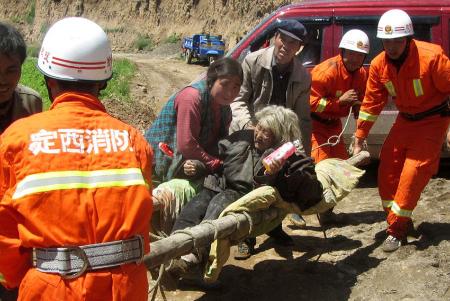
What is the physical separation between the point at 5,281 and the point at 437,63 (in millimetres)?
3559

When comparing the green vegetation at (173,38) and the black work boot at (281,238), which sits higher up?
the black work boot at (281,238)

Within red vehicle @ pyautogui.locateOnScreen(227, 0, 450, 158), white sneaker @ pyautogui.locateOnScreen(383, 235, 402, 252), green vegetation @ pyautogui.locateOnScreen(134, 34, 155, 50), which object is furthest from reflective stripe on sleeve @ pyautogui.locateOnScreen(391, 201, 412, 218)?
green vegetation @ pyautogui.locateOnScreen(134, 34, 155, 50)

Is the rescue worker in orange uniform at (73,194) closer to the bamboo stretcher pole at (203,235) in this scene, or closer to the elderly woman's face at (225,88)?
the bamboo stretcher pole at (203,235)

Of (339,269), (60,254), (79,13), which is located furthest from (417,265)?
(79,13)

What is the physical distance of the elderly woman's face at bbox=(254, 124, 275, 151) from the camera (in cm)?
419

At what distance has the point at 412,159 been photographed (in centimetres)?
477

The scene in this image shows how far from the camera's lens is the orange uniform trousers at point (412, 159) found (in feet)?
15.5

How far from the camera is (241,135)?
14.3 ft

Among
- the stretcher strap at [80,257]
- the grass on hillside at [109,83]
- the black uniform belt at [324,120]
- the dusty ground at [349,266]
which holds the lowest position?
the grass on hillside at [109,83]

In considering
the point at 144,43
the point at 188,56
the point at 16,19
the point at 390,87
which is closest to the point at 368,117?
the point at 390,87

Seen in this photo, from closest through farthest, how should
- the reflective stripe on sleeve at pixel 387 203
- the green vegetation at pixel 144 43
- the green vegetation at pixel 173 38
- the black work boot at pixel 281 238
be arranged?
the reflective stripe on sleeve at pixel 387 203 → the black work boot at pixel 281 238 → the green vegetation at pixel 173 38 → the green vegetation at pixel 144 43

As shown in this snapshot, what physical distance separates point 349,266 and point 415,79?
155 centimetres

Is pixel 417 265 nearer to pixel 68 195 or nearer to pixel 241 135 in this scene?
pixel 241 135

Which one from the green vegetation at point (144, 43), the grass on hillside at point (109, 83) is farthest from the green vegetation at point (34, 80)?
the green vegetation at point (144, 43)
